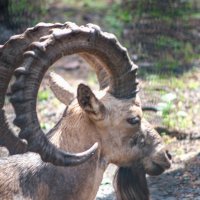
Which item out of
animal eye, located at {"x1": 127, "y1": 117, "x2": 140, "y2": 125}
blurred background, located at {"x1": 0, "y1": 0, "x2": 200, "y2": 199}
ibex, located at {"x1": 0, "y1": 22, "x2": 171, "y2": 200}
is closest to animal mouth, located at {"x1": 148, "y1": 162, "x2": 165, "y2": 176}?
ibex, located at {"x1": 0, "y1": 22, "x2": 171, "y2": 200}

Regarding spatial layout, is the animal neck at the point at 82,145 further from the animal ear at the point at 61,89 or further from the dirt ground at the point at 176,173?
the dirt ground at the point at 176,173

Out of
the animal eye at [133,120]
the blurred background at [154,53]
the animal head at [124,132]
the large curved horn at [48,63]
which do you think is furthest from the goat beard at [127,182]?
the blurred background at [154,53]

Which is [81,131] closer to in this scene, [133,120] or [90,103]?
[90,103]

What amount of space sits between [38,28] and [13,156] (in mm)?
1089

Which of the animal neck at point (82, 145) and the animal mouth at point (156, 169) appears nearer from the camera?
the animal neck at point (82, 145)

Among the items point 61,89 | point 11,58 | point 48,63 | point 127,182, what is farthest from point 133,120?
point 11,58

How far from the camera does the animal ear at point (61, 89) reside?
6.53 metres

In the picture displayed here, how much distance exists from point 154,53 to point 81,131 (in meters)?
7.15

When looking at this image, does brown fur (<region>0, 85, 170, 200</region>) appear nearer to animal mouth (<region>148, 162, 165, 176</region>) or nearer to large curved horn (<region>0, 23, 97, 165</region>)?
animal mouth (<region>148, 162, 165, 176</region>)

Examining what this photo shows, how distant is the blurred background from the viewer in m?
10.1

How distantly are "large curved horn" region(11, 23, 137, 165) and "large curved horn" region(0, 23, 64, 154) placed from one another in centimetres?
30

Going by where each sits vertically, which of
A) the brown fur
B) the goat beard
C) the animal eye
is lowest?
the goat beard

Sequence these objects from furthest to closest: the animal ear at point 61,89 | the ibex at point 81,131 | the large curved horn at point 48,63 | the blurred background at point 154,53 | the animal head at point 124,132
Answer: the blurred background at point 154,53 < the animal ear at point 61,89 < the animal head at point 124,132 < the ibex at point 81,131 < the large curved horn at point 48,63

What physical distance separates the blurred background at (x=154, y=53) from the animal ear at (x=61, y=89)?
2.22 metres
